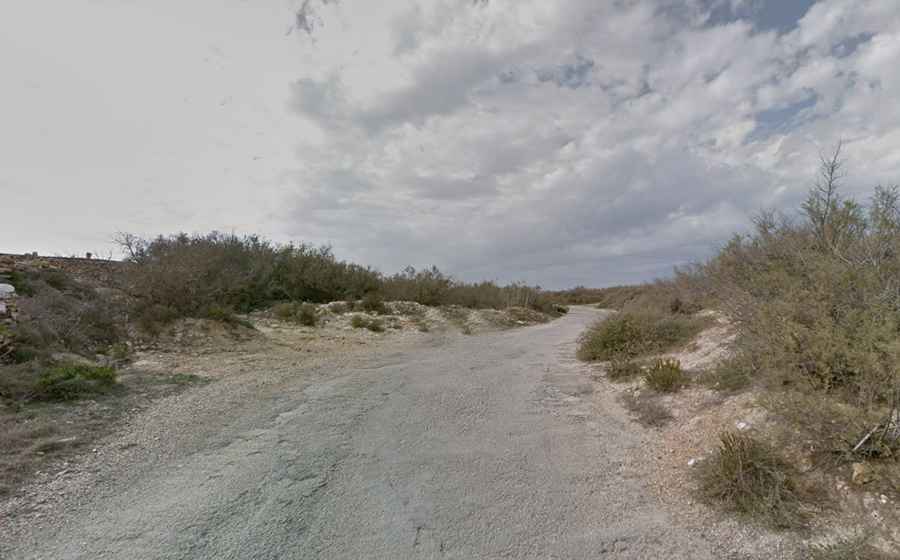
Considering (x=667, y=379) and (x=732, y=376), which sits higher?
(x=732, y=376)

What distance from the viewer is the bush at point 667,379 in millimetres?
6215

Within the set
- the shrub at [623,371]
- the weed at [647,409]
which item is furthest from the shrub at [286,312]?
the weed at [647,409]

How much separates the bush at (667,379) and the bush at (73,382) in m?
8.11

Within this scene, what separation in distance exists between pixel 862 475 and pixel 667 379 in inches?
120

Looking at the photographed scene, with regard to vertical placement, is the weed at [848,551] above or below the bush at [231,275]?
below

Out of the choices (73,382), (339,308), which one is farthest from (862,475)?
(339,308)

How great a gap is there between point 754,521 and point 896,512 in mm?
885

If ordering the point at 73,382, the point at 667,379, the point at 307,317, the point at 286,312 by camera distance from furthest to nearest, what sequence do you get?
the point at 286,312 < the point at 307,317 < the point at 667,379 < the point at 73,382

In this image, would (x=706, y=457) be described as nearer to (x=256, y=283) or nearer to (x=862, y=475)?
(x=862, y=475)

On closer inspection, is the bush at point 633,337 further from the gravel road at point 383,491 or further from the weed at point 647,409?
the gravel road at point 383,491

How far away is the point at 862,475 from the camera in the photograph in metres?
3.22

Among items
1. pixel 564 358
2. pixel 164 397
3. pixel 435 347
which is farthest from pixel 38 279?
pixel 564 358

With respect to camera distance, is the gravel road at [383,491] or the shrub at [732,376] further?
the shrub at [732,376]

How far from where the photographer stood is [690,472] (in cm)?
388
